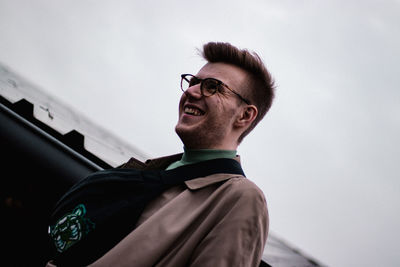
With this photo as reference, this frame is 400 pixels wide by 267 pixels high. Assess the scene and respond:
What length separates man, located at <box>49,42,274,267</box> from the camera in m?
0.83

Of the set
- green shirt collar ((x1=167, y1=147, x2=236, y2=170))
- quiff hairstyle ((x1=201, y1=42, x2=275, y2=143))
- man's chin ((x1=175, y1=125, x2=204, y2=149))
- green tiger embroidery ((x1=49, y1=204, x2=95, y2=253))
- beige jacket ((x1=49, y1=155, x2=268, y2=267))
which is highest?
quiff hairstyle ((x1=201, y1=42, x2=275, y2=143))

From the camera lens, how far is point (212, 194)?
3.32ft

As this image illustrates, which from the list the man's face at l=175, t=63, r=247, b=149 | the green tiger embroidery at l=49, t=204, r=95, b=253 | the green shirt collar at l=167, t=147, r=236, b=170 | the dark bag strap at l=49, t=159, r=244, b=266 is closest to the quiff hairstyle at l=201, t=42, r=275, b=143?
the man's face at l=175, t=63, r=247, b=149

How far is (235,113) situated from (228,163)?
358 millimetres

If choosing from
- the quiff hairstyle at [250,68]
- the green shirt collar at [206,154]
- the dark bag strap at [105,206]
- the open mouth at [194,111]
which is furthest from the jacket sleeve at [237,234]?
the quiff hairstyle at [250,68]

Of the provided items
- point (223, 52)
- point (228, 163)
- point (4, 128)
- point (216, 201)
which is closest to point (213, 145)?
point (228, 163)

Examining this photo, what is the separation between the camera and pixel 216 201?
99cm

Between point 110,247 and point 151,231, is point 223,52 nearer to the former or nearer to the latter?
point 151,231

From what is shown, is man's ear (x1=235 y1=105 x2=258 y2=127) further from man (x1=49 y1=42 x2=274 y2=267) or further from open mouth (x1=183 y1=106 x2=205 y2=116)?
open mouth (x1=183 y1=106 x2=205 y2=116)

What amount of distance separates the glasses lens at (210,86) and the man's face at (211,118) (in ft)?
0.11

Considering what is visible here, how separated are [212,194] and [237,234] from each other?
0.24 meters

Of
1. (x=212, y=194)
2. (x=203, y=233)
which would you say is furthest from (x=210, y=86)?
(x=203, y=233)

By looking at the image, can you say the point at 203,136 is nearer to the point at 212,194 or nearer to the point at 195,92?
the point at 195,92

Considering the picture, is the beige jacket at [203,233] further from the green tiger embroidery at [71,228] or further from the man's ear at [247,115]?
the man's ear at [247,115]
